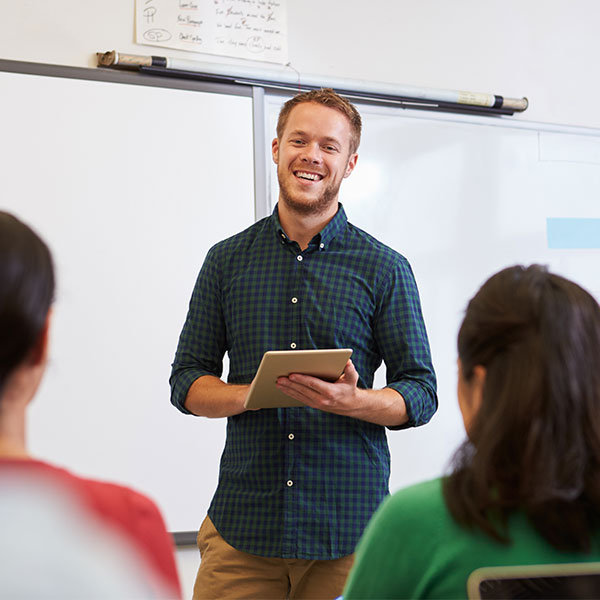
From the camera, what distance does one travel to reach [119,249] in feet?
8.43

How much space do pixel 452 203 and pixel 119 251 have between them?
4.42ft

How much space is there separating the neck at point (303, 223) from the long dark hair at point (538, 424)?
1.01 m

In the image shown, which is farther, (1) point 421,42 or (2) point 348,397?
(1) point 421,42

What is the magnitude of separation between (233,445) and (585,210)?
2178mm

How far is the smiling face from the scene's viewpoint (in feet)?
6.17

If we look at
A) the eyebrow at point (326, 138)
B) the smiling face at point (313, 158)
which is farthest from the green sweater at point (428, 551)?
the eyebrow at point (326, 138)

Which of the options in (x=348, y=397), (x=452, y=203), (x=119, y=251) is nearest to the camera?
(x=348, y=397)

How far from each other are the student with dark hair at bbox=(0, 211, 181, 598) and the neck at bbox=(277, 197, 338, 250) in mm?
1099

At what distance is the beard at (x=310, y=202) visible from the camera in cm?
187

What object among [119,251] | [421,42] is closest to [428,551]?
[119,251]

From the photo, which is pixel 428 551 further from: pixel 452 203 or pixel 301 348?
pixel 452 203

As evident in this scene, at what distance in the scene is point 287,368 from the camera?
1.49 m

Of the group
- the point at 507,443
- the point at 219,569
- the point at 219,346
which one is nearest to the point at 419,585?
the point at 507,443

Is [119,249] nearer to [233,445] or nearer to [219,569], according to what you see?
[233,445]
